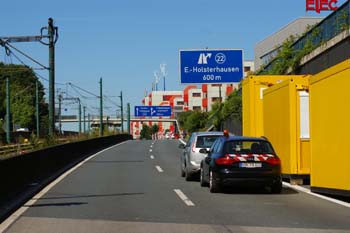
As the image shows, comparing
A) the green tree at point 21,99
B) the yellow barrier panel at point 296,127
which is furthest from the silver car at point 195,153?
the green tree at point 21,99

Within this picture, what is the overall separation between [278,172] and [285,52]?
14906mm

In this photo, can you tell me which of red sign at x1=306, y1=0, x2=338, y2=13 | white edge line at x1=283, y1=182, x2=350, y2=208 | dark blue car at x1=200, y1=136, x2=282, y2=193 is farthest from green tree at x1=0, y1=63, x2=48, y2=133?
dark blue car at x1=200, y1=136, x2=282, y2=193

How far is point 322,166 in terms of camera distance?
1471cm

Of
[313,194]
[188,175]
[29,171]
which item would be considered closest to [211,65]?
[188,175]

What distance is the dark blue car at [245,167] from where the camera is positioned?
15.4m

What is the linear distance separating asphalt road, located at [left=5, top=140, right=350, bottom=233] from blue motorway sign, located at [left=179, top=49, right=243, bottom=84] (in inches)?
548

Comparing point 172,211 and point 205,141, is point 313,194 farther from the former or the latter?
point 205,141

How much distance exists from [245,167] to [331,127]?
2424 millimetres

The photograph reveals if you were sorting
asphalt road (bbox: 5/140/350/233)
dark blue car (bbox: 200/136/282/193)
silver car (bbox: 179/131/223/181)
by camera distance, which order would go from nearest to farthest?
1. asphalt road (bbox: 5/140/350/233)
2. dark blue car (bbox: 200/136/282/193)
3. silver car (bbox: 179/131/223/181)

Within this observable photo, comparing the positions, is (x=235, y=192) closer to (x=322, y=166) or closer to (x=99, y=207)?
(x=322, y=166)

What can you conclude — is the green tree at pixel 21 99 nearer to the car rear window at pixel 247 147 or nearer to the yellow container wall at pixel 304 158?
the yellow container wall at pixel 304 158

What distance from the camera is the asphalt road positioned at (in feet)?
33.9

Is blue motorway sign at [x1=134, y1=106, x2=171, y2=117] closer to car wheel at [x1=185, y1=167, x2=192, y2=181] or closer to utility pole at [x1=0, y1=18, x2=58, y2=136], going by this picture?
utility pole at [x1=0, y1=18, x2=58, y2=136]

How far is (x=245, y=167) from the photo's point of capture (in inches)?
607
